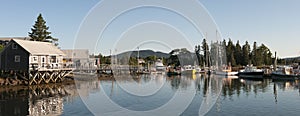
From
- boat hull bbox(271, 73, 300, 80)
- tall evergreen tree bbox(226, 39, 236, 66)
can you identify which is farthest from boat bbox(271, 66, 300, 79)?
tall evergreen tree bbox(226, 39, 236, 66)

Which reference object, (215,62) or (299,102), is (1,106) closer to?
(299,102)

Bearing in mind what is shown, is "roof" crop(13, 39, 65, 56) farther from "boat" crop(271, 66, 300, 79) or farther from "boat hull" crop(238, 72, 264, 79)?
"boat hull" crop(238, 72, 264, 79)

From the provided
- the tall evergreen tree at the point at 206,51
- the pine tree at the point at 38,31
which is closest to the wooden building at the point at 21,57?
the pine tree at the point at 38,31

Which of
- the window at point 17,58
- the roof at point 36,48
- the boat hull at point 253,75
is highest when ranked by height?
the roof at point 36,48

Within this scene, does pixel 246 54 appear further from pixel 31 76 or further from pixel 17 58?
pixel 17 58

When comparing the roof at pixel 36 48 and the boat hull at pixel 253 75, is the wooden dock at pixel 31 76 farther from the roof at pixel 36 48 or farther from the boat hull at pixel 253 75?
the boat hull at pixel 253 75

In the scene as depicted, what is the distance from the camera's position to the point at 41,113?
75.5 feet

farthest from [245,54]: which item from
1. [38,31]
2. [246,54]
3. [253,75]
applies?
[38,31]

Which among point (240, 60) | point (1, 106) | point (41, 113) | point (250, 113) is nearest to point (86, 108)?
point (41, 113)

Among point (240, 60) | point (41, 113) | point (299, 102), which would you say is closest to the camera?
point (41, 113)

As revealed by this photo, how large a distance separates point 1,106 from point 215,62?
75.3 metres

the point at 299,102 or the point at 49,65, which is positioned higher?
the point at 49,65

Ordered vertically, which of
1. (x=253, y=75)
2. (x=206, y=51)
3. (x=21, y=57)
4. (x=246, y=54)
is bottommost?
(x=253, y=75)

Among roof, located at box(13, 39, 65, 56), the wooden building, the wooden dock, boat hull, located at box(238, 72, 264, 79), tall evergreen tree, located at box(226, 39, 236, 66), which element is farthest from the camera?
tall evergreen tree, located at box(226, 39, 236, 66)
